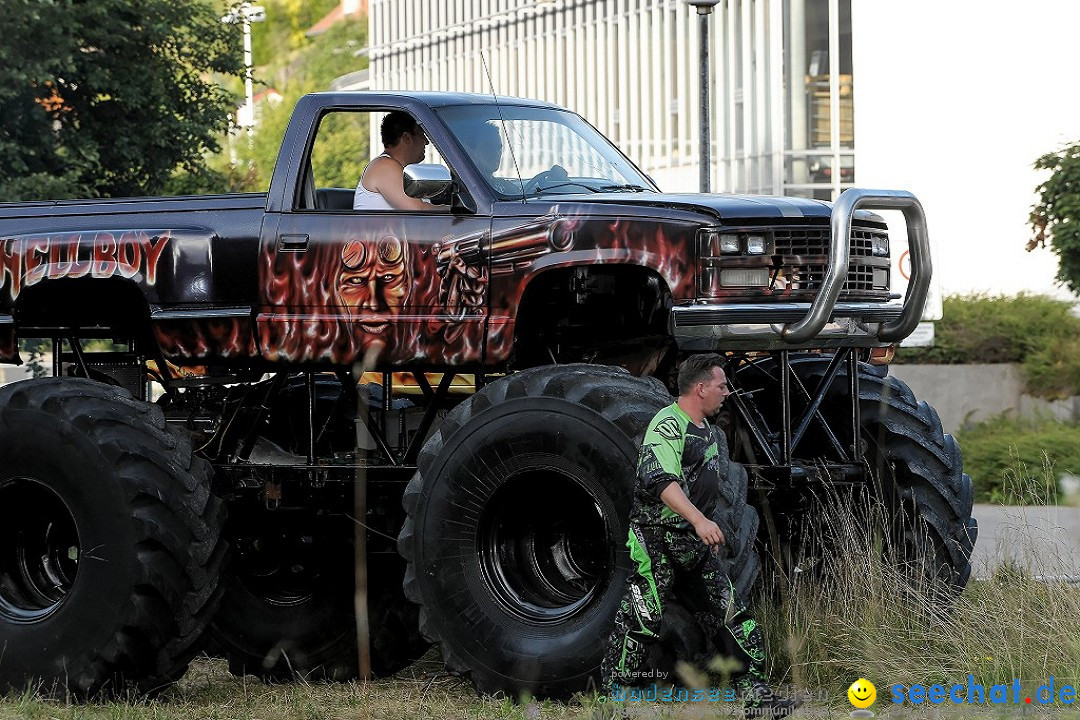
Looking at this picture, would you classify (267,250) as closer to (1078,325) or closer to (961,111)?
(1078,325)

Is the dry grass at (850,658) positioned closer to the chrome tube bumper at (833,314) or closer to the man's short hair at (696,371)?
the chrome tube bumper at (833,314)

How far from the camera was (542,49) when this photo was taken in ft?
111

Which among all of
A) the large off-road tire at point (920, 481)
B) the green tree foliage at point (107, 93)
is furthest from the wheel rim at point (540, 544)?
the green tree foliage at point (107, 93)

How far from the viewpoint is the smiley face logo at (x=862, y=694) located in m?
7.68

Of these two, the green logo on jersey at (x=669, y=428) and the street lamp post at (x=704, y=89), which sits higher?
the street lamp post at (x=704, y=89)

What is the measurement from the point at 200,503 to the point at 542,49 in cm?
2567

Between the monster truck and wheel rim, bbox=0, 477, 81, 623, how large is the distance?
16 mm

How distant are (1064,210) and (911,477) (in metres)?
12.6

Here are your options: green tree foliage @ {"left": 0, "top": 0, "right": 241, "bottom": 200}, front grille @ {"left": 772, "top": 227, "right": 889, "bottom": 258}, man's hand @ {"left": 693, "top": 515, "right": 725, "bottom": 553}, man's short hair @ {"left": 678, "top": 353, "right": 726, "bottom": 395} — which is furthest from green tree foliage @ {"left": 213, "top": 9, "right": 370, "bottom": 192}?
man's hand @ {"left": 693, "top": 515, "right": 725, "bottom": 553}

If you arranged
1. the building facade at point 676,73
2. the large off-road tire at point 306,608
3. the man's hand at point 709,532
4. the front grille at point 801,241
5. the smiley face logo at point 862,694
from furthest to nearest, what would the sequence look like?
the building facade at point 676,73
the large off-road tire at point 306,608
the front grille at point 801,241
the smiley face logo at point 862,694
the man's hand at point 709,532

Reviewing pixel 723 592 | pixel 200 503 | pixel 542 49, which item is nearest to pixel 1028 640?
pixel 723 592

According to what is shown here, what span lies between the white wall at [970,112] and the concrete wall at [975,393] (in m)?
4.36

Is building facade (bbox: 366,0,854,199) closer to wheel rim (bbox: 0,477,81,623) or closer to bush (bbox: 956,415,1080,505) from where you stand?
bush (bbox: 956,415,1080,505)

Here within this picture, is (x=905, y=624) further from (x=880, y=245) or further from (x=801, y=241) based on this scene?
(x=880, y=245)
